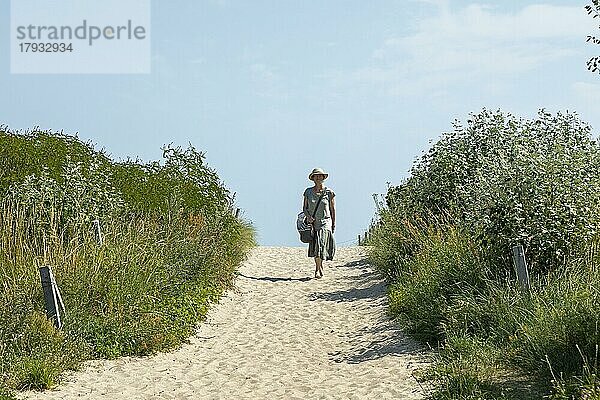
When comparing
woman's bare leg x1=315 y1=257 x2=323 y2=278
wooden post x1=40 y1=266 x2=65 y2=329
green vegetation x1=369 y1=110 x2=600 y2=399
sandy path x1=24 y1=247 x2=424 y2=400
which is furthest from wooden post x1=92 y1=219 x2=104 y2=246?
woman's bare leg x1=315 y1=257 x2=323 y2=278

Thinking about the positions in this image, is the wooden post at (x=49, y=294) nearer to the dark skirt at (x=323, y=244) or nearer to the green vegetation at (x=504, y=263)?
the green vegetation at (x=504, y=263)

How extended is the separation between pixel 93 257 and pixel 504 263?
5.06 metres

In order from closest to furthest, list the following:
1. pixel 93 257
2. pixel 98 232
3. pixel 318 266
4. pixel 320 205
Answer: pixel 93 257 < pixel 98 232 < pixel 320 205 < pixel 318 266

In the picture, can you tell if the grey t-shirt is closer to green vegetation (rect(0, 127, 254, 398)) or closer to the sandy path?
the sandy path

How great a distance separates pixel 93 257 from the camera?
1102 centimetres

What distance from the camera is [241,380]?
893 cm

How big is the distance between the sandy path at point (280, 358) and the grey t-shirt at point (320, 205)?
1.34 m

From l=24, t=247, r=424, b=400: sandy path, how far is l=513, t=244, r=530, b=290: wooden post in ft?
4.66

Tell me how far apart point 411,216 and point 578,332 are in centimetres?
762

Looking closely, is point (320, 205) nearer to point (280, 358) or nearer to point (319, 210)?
point (319, 210)

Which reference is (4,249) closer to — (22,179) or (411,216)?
(22,179)

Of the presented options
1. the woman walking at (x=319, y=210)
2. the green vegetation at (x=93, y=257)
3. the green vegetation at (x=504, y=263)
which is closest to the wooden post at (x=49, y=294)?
the green vegetation at (x=93, y=257)

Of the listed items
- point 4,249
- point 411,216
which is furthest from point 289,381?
point 411,216

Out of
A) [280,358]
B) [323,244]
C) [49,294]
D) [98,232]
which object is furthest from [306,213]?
[49,294]
